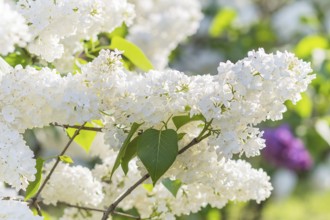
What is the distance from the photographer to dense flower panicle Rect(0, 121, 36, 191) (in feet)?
4.57

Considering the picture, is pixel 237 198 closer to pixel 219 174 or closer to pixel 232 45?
pixel 219 174

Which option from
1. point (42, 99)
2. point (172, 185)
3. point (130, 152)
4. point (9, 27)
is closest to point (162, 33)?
point (172, 185)

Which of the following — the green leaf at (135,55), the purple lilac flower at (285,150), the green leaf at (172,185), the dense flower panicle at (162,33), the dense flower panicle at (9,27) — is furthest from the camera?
the purple lilac flower at (285,150)

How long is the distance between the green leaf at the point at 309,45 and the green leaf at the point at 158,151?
2.08 meters

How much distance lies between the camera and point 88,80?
150 cm

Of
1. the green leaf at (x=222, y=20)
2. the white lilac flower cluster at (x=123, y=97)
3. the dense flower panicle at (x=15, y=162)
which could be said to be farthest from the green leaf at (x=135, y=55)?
the green leaf at (x=222, y=20)

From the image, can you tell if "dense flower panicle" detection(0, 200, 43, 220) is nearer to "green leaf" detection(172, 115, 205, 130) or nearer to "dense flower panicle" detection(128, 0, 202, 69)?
"green leaf" detection(172, 115, 205, 130)

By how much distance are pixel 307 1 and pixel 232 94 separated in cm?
415

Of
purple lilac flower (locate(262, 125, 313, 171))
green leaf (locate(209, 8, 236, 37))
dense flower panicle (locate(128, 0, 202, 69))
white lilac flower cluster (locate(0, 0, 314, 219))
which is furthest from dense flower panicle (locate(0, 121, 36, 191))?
green leaf (locate(209, 8, 236, 37))

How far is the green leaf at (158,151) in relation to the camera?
151 centimetres

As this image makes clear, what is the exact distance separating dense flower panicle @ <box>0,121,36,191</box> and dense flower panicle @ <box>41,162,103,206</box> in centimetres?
47

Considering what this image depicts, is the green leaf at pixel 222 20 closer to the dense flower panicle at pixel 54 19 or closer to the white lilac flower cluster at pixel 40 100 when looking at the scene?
the dense flower panicle at pixel 54 19

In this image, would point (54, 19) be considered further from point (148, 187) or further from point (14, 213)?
point (148, 187)

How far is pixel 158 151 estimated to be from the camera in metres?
1.50
